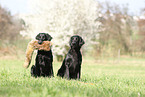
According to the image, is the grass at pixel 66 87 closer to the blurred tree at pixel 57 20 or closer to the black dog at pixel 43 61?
the black dog at pixel 43 61

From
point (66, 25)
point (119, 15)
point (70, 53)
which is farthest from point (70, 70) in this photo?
point (119, 15)

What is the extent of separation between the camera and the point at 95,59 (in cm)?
2817

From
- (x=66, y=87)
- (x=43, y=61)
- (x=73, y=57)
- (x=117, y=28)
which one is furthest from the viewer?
(x=117, y=28)

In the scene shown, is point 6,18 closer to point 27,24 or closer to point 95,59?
point 27,24

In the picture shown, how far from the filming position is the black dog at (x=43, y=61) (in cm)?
721

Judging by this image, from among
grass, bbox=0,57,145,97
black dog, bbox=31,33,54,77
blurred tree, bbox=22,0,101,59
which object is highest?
blurred tree, bbox=22,0,101,59

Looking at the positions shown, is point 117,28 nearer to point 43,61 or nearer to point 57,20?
point 57,20

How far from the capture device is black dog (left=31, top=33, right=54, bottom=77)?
7211 millimetres

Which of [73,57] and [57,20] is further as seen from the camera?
[57,20]

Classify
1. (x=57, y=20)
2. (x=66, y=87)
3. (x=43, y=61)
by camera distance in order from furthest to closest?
(x=57, y=20) → (x=43, y=61) → (x=66, y=87)

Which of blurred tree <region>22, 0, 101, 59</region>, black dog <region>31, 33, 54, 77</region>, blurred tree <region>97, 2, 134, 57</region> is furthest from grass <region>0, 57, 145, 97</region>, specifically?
blurred tree <region>97, 2, 134, 57</region>

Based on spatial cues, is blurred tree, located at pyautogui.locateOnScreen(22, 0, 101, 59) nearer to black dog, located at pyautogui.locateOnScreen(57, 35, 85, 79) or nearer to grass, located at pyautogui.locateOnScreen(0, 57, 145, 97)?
grass, located at pyautogui.locateOnScreen(0, 57, 145, 97)

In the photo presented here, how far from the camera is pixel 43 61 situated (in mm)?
7242

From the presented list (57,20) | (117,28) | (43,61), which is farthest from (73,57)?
(117,28)
